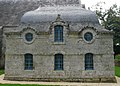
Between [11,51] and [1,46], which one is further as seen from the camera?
[1,46]

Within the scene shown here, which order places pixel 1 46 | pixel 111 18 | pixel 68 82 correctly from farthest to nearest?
pixel 111 18, pixel 1 46, pixel 68 82

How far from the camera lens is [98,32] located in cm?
2261

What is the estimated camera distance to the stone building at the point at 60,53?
→ 22.6 metres

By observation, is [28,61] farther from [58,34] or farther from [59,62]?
[58,34]

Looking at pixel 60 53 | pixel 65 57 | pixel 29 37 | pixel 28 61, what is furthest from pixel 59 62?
pixel 29 37

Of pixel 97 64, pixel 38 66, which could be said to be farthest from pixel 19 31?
pixel 97 64

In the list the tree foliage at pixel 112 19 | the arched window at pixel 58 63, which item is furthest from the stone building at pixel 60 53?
the tree foliage at pixel 112 19

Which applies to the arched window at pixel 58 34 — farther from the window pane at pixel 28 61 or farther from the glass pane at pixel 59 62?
the window pane at pixel 28 61

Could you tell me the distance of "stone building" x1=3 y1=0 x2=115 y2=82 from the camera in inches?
888

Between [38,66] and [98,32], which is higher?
[98,32]

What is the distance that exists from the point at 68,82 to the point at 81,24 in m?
5.27

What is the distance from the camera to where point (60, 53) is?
2272cm

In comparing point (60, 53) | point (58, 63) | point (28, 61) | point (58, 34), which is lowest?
point (58, 63)

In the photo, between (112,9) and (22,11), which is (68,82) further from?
(112,9)
